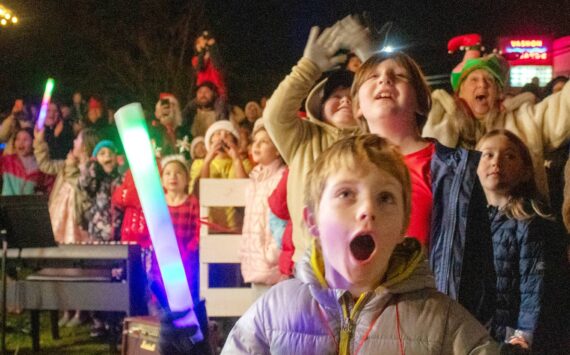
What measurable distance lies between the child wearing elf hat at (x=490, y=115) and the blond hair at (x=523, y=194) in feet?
0.28

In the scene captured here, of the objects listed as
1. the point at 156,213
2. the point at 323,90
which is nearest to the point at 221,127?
the point at 323,90

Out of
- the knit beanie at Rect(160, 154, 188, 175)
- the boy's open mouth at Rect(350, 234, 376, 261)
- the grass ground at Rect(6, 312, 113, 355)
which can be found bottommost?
the grass ground at Rect(6, 312, 113, 355)

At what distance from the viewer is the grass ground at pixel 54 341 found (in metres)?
6.25

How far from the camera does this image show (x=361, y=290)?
1.82m

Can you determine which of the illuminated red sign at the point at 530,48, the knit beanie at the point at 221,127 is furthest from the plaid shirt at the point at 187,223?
the illuminated red sign at the point at 530,48

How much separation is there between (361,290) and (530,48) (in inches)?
585

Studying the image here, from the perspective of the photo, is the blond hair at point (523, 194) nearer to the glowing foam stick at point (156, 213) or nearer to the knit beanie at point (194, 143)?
the glowing foam stick at point (156, 213)

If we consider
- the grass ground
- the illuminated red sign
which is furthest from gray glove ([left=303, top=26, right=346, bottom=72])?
the illuminated red sign

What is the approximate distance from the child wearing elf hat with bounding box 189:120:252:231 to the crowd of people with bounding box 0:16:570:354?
0.01 metres

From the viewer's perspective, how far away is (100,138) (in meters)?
7.44

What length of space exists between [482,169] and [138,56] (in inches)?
607

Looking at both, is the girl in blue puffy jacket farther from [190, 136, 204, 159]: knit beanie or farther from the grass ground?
the grass ground

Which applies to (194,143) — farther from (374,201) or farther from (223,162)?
(374,201)

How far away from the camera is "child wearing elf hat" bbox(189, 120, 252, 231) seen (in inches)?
243
